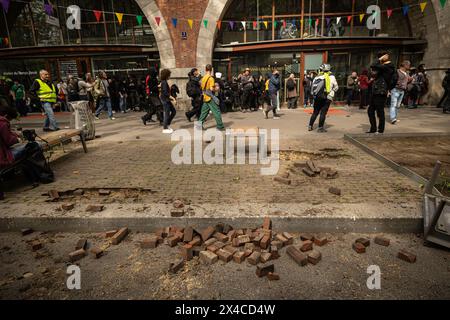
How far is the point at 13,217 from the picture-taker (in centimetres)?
373

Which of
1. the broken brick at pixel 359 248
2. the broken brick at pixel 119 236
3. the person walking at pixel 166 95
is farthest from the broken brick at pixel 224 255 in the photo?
the person walking at pixel 166 95

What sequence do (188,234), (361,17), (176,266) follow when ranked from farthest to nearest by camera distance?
(361,17), (188,234), (176,266)

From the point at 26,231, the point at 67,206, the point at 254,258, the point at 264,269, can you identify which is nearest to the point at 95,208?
the point at 67,206

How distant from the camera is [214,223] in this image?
3568mm

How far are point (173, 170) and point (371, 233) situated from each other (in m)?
3.42

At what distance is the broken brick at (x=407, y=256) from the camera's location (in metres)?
2.86

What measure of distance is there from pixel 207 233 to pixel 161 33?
13019 mm

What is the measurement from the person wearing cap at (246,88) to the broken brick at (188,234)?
11.0 metres

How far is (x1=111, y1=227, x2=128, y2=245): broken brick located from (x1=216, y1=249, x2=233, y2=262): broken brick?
3.89 ft

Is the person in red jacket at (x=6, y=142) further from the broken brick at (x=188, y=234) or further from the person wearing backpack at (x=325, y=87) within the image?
the person wearing backpack at (x=325, y=87)

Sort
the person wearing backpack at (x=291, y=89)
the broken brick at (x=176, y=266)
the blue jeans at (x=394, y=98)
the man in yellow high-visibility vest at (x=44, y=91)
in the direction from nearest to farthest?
the broken brick at (x=176, y=266)
the man in yellow high-visibility vest at (x=44, y=91)
the blue jeans at (x=394, y=98)
the person wearing backpack at (x=291, y=89)

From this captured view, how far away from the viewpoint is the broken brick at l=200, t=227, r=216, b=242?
329 cm

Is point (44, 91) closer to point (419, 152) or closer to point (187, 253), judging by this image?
point (187, 253)
